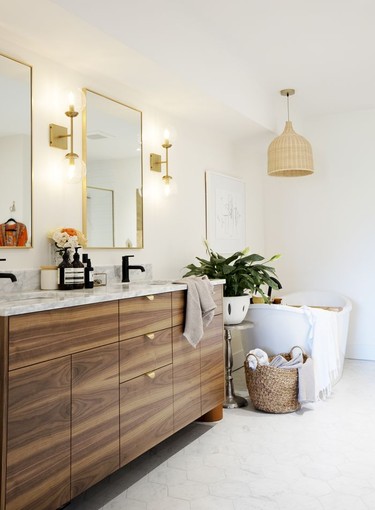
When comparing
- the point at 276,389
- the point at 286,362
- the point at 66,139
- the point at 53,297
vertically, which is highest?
the point at 66,139

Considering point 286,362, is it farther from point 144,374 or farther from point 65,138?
point 65,138

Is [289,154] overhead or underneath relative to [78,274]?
overhead

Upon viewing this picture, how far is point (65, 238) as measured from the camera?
2428 mm

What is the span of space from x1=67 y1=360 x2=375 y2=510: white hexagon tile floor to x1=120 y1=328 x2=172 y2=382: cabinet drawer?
0.51 meters

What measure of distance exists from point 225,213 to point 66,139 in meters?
1.98

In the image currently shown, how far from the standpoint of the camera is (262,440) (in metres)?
2.67

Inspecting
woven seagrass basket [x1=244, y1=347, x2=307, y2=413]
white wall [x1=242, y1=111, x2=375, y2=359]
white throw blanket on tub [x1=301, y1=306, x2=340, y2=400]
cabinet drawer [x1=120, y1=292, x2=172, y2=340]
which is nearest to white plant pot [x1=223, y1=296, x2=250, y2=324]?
woven seagrass basket [x1=244, y1=347, x2=307, y2=413]

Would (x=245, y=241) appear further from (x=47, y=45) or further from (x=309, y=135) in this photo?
(x=47, y=45)

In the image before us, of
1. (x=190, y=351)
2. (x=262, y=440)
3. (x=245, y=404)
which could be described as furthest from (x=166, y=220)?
(x=262, y=440)

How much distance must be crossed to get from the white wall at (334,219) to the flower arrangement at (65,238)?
2535mm

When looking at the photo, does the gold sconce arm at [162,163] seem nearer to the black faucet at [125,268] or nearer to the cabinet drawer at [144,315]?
the black faucet at [125,268]

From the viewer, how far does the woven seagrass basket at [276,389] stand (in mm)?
3080

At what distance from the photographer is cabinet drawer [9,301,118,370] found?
60.8 inches

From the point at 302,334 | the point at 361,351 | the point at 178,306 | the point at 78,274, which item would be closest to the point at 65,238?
the point at 78,274
